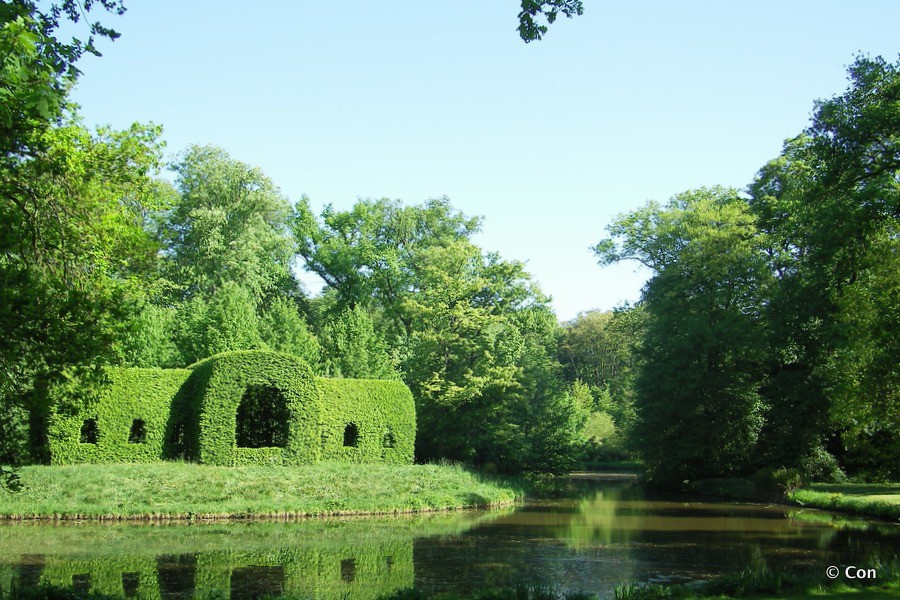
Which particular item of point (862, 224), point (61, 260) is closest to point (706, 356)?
point (862, 224)

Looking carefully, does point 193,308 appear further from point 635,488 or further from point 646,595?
point 646,595

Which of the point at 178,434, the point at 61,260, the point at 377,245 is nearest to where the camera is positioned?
the point at 61,260

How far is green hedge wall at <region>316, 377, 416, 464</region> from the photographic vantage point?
29.3 m

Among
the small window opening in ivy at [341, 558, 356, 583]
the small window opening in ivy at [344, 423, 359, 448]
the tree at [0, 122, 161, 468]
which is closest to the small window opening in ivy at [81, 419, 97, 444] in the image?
the small window opening in ivy at [344, 423, 359, 448]

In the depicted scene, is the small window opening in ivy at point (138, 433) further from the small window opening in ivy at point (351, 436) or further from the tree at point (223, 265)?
the small window opening in ivy at point (351, 436)

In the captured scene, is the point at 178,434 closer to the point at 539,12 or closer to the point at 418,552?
the point at 418,552

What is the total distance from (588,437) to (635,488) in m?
17.1

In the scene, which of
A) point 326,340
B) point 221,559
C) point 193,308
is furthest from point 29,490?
point 326,340

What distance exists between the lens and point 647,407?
35.4m

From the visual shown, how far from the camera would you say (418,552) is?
53.1 ft

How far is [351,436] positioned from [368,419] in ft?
6.09

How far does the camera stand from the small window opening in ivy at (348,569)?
1325 cm

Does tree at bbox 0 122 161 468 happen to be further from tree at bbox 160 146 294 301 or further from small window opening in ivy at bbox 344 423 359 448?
tree at bbox 160 146 294 301

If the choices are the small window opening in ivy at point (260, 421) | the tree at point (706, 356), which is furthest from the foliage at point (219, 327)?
the tree at point (706, 356)
